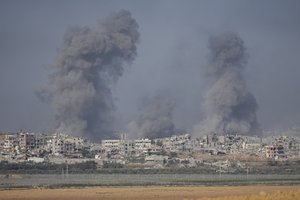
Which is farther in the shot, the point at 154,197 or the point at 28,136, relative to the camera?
the point at 28,136

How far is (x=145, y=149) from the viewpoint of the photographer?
527 feet

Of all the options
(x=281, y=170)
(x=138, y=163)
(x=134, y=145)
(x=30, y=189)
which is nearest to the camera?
(x=30, y=189)

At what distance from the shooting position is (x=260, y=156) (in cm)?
15400

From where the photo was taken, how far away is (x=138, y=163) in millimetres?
141000

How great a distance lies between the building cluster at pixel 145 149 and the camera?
148m

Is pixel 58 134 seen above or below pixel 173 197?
above

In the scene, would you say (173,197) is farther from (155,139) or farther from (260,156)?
(155,139)

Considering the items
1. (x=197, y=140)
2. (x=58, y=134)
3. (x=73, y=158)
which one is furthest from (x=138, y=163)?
(x=197, y=140)

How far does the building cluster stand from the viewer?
148 meters

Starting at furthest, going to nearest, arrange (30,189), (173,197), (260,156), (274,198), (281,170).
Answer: (260,156) → (281,170) → (30,189) → (173,197) → (274,198)

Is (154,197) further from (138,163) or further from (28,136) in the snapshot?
(28,136)

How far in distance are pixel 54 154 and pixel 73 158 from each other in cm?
818

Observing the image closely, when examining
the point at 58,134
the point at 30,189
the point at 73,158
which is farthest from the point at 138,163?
the point at 30,189

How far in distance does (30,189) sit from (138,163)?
76632 mm
